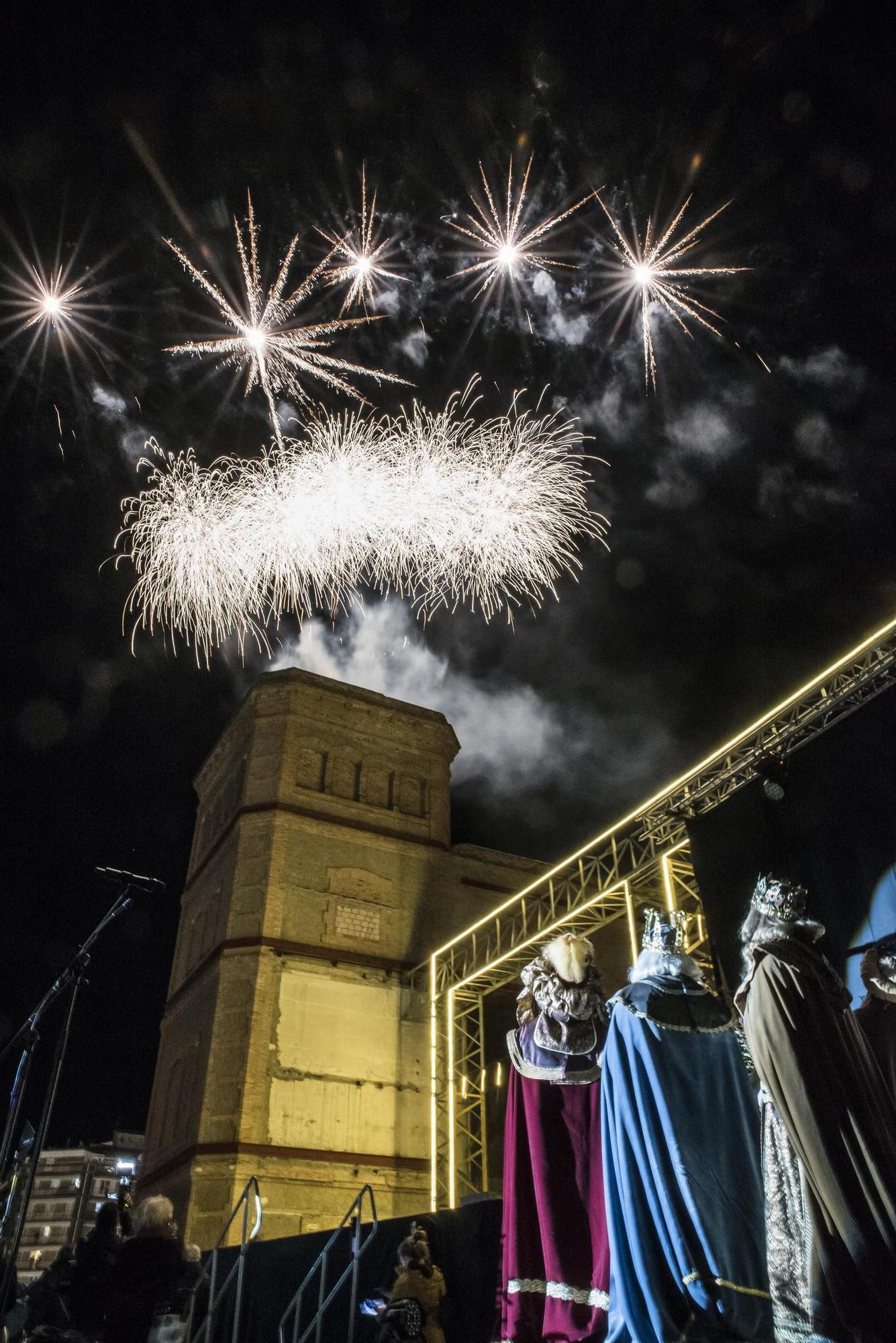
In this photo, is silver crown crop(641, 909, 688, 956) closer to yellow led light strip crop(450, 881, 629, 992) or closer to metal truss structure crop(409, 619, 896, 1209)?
metal truss structure crop(409, 619, 896, 1209)

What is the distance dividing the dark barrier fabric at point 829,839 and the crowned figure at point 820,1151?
4.47m

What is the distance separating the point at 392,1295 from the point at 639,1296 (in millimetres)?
3607

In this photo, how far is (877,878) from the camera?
26.2ft

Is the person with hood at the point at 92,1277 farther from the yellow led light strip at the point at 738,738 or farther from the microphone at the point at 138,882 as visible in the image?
the yellow led light strip at the point at 738,738

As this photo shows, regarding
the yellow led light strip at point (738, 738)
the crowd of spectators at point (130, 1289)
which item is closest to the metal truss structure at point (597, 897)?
the yellow led light strip at point (738, 738)

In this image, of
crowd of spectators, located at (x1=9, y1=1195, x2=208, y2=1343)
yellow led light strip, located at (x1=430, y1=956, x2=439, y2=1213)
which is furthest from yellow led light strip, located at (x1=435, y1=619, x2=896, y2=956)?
crowd of spectators, located at (x1=9, y1=1195, x2=208, y2=1343)

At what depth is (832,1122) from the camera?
10.5 feet

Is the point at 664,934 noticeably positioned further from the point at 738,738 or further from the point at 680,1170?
the point at 738,738

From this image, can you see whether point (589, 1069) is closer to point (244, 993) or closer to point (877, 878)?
point (877, 878)

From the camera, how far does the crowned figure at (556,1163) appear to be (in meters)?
4.00

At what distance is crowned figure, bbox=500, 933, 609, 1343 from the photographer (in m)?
4.00

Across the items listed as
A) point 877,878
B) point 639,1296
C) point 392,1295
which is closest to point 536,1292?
point 639,1296

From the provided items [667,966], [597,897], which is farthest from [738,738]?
[667,966]

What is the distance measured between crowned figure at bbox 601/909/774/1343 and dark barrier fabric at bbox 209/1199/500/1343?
3.97m
